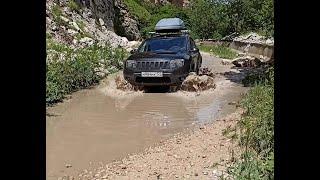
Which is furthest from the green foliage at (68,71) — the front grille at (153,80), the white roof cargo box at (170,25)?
the white roof cargo box at (170,25)

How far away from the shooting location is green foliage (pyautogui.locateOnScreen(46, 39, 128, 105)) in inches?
410

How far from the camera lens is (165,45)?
40.4 feet

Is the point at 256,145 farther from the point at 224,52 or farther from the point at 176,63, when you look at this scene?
the point at 224,52

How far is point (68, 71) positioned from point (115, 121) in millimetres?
3913

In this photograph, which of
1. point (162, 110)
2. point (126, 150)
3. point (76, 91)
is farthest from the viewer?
point (76, 91)

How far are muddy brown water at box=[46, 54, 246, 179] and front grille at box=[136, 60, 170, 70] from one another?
2.13ft

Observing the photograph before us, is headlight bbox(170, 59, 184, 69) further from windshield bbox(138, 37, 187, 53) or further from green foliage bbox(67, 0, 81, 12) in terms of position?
green foliage bbox(67, 0, 81, 12)

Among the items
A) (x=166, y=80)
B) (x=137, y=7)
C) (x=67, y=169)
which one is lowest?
(x=67, y=169)

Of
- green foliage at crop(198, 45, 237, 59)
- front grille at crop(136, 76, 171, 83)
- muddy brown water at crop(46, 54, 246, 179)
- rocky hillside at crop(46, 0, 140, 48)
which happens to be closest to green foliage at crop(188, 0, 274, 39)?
green foliage at crop(198, 45, 237, 59)
